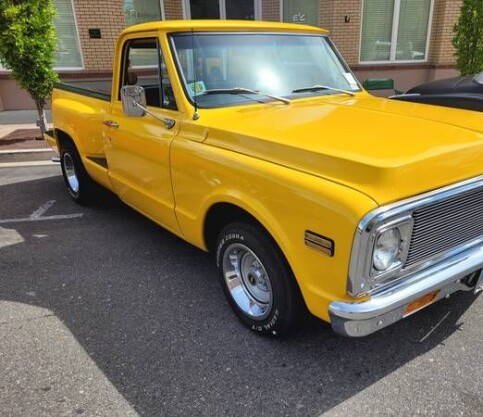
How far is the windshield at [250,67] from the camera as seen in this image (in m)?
3.24

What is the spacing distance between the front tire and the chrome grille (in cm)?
69

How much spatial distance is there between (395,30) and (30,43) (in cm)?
843

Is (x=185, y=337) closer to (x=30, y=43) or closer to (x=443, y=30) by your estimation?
(x=30, y=43)

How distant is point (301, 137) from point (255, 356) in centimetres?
134

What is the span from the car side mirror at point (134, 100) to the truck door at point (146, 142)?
98 millimetres

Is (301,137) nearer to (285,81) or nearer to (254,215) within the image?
(254,215)

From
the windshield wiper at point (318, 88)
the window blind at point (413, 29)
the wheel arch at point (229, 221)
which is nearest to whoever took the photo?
the wheel arch at point (229, 221)

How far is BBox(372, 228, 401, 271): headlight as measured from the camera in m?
2.14

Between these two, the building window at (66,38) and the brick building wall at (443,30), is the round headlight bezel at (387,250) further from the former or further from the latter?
the brick building wall at (443,30)

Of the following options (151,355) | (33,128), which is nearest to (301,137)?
(151,355)

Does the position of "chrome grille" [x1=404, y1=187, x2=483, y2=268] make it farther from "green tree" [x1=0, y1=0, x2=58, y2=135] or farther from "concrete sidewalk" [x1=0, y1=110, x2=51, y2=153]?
"green tree" [x1=0, y1=0, x2=58, y2=135]

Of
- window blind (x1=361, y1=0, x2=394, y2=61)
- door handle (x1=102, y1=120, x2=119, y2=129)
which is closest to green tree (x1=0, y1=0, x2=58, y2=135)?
door handle (x1=102, y1=120, x2=119, y2=129)

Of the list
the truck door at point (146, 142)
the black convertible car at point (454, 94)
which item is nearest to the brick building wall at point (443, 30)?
the black convertible car at point (454, 94)

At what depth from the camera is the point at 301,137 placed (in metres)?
2.59
